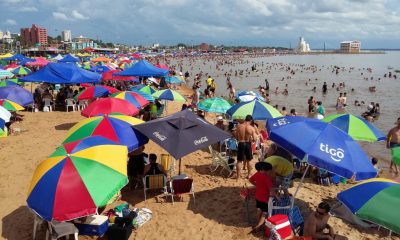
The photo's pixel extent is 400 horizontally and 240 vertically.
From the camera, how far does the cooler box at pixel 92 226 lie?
5.11m

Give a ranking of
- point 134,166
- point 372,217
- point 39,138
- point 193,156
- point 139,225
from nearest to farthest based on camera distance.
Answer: point 372,217
point 139,225
point 134,166
point 193,156
point 39,138

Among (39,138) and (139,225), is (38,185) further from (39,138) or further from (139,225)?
(39,138)

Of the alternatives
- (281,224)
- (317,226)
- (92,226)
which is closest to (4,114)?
(92,226)

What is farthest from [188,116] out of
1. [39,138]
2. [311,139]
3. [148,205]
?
[39,138]

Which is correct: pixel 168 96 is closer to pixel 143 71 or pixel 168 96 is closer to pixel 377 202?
pixel 143 71

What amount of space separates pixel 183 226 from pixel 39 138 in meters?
6.48

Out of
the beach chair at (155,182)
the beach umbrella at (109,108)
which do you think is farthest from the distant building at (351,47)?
the beach chair at (155,182)

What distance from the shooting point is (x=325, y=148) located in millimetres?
4758

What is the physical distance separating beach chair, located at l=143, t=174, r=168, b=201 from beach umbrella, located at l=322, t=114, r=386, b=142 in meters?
3.47

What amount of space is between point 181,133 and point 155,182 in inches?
47.9

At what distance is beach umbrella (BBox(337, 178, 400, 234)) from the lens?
3.96m

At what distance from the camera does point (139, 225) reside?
5773 mm

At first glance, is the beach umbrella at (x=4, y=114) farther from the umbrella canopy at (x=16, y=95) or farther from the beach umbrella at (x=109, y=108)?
the beach umbrella at (x=109, y=108)

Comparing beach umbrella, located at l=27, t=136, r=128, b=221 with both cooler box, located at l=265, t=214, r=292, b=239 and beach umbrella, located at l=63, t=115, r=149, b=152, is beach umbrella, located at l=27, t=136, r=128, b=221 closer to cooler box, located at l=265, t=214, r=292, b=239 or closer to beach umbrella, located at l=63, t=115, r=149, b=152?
beach umbrella, located at l=63, t=115, r=149, b=152
